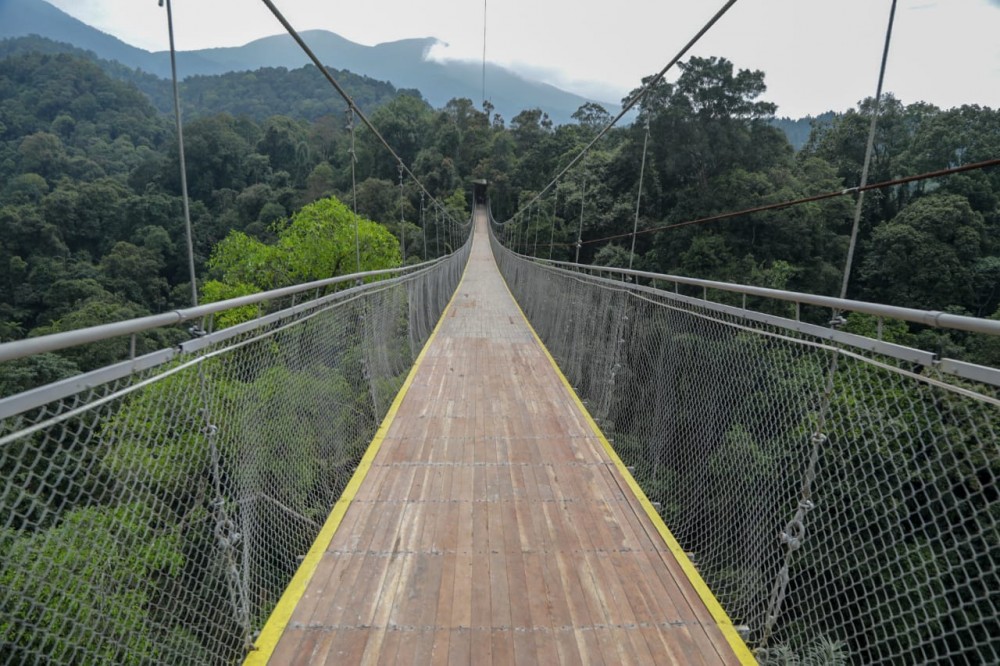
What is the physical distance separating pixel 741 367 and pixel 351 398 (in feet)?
9.06

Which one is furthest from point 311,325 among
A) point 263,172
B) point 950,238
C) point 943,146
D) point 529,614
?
point 263,172

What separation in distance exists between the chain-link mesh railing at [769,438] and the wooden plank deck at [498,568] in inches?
13.4

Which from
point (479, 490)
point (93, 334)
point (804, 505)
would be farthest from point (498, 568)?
point (93, 334)

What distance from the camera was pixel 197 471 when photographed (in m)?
2.26

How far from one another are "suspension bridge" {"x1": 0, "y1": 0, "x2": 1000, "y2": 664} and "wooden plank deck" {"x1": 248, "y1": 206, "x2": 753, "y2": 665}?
0.01 meters

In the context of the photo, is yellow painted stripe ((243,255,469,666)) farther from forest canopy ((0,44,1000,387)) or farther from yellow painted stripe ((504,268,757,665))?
forest canopy ((0,44,1000,387))

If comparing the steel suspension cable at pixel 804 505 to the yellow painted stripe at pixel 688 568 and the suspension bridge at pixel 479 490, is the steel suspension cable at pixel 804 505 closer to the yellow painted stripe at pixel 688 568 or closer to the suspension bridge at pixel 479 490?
the suspension bridge at pixel 479 490

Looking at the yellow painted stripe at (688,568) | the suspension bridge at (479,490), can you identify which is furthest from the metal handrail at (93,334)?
the yellow painted stripe at (688,568)

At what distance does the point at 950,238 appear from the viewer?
71.6 feet

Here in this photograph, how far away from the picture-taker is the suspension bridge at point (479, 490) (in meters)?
1.51

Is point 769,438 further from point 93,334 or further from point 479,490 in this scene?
point 93,334

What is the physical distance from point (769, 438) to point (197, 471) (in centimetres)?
251


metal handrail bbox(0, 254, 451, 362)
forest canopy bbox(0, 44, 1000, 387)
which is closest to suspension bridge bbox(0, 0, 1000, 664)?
metal handrail bbox(0, 254, 451, 362)

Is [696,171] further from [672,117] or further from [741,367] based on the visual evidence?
[741,367]
